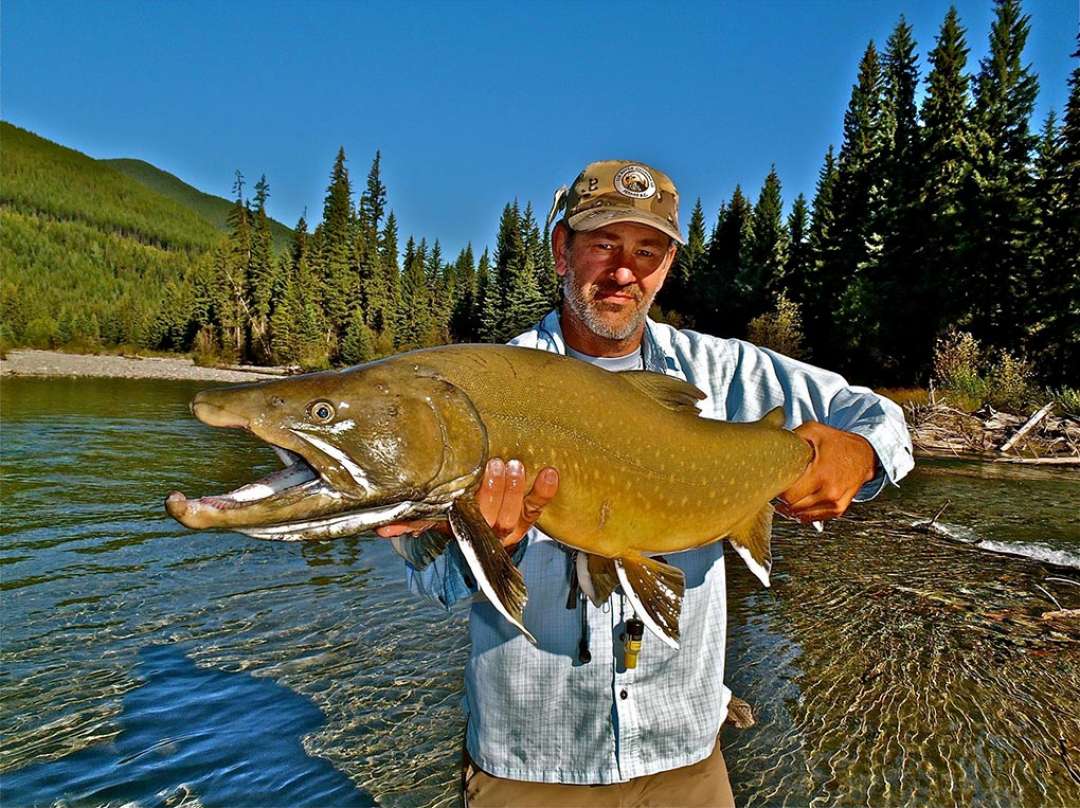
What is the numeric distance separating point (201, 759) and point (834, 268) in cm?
3965

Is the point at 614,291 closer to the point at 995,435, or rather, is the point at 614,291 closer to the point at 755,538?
the point at 755,538

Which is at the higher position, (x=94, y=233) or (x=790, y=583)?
(x=94, y=233)

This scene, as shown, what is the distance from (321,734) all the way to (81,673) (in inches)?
95.0

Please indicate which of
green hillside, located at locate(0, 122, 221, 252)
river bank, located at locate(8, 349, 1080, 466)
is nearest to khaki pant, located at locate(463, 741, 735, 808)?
river bank, located at locate(8, 349, 1080, 466)

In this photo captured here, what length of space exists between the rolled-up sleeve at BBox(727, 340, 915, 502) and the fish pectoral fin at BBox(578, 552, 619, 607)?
1.05 m

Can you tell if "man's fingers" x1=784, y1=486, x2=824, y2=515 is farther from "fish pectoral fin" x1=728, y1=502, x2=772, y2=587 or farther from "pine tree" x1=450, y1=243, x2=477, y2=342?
"pine tree" x1=450, y1=243, x2=477, y2=342

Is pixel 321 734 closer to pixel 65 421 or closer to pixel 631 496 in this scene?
pixel 631 496

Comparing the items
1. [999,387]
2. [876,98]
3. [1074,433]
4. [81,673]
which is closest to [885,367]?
[999,387]

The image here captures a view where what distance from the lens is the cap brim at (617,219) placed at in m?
2.89

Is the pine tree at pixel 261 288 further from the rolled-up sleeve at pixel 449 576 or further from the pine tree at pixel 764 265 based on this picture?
the rolled-up sleeve at pixel 449 576

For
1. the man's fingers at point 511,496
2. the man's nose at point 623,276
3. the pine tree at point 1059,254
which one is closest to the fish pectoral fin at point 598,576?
the man's fingers at point 511,496

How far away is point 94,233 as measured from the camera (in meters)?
159

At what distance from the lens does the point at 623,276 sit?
2988mm

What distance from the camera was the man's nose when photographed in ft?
9.81
